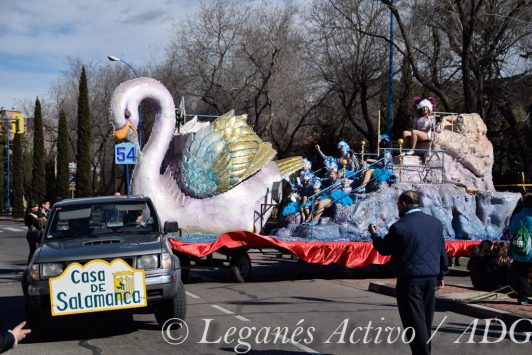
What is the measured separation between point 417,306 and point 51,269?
4.12 meters

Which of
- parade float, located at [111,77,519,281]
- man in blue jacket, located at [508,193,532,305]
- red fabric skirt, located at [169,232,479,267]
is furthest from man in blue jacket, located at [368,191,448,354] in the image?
parade float, located at [111,77,519,281]

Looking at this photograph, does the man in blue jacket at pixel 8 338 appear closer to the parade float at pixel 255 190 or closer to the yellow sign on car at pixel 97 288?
the yellow sign on car at pixel 97 288

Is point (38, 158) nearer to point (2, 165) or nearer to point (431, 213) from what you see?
point (2, 165)

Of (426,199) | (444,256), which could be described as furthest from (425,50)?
(444,256)

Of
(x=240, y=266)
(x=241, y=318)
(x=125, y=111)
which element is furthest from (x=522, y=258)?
(x=125, y=111)

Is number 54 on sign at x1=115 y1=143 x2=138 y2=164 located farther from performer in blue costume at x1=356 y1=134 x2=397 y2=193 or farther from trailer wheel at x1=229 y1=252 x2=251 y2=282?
performer in blue costume at x1=356 y1=134 x2=397 y2=193

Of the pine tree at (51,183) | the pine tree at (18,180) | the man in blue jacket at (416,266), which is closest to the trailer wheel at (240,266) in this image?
the man in blue jacket at (416,266)

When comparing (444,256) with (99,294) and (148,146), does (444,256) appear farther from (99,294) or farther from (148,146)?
(148,146)

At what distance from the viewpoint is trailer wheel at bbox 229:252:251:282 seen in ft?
44.7

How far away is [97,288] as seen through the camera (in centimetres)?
773

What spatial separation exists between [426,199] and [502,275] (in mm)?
3399

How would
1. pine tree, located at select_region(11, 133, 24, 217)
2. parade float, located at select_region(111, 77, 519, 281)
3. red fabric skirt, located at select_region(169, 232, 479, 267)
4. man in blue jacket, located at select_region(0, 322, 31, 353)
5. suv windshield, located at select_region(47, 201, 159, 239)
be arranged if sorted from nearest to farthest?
1. man in blue jacket, located at select_region(0, 322, 31, 353)
2. suv windshield, located at select_region(47, 201, 159, 239)
3. red fabric skirt, located at select_region(169, 232, 479, 267)
4. parade float, located at select_region(111, 77, 519, 281)
5. pine tree, located at select_region(11, 133, 24, 217)

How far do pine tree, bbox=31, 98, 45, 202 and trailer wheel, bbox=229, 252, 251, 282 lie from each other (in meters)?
43.1

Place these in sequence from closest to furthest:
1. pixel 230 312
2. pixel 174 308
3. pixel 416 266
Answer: pixel 416 266 < pixel 174 308 < pixel 230 312
